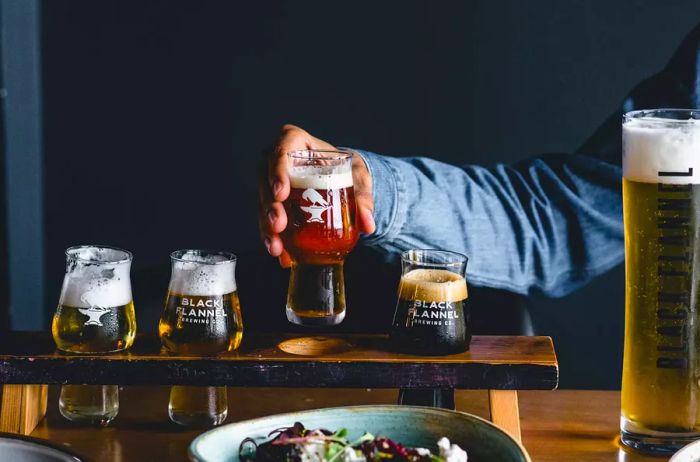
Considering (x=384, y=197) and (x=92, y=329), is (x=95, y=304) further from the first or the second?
(x=384, y=197)

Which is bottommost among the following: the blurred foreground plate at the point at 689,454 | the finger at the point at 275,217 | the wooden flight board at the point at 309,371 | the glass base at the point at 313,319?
the blurred foreground plate at the point at 689,454

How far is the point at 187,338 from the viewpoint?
1.29 metres

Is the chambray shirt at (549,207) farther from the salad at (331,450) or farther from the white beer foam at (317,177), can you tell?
the salad at (331,450)

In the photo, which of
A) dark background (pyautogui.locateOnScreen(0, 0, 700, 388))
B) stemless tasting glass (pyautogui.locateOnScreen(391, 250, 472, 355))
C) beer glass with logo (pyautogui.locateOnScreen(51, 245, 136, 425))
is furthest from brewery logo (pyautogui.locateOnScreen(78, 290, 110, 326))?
dark background (pyautogui.locateOnScreen(0, 0, 700, 388))

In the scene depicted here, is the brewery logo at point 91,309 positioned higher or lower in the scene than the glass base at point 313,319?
higher

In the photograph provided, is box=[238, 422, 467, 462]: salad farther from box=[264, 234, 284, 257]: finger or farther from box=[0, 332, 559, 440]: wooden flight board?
box=[264, 234, 284, 257]: finger

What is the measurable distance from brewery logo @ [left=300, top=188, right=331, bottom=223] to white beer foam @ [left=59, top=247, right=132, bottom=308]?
259 mm

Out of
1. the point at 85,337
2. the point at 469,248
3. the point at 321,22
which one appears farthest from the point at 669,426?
the point at 321,22

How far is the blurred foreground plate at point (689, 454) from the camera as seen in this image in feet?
3.55

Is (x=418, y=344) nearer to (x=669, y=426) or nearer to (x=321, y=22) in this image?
(x=669, y=426)

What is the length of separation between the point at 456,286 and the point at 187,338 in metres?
0.37

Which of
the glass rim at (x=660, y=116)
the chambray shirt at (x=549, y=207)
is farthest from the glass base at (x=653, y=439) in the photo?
the chambray shirt at (x=549, y=207)

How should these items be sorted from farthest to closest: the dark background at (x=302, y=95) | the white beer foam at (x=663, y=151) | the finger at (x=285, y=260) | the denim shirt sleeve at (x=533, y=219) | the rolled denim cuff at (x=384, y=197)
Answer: the dark background at (x=302, y=95)
the denim shirt sleeve at (x=533, y=219)
the rolled denim cuff at (x=384, y=197)
the finger at (x=285, y=260)
the white beer foam at (x=663, y=151)

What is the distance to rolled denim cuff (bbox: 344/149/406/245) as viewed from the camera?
1.85 meters
